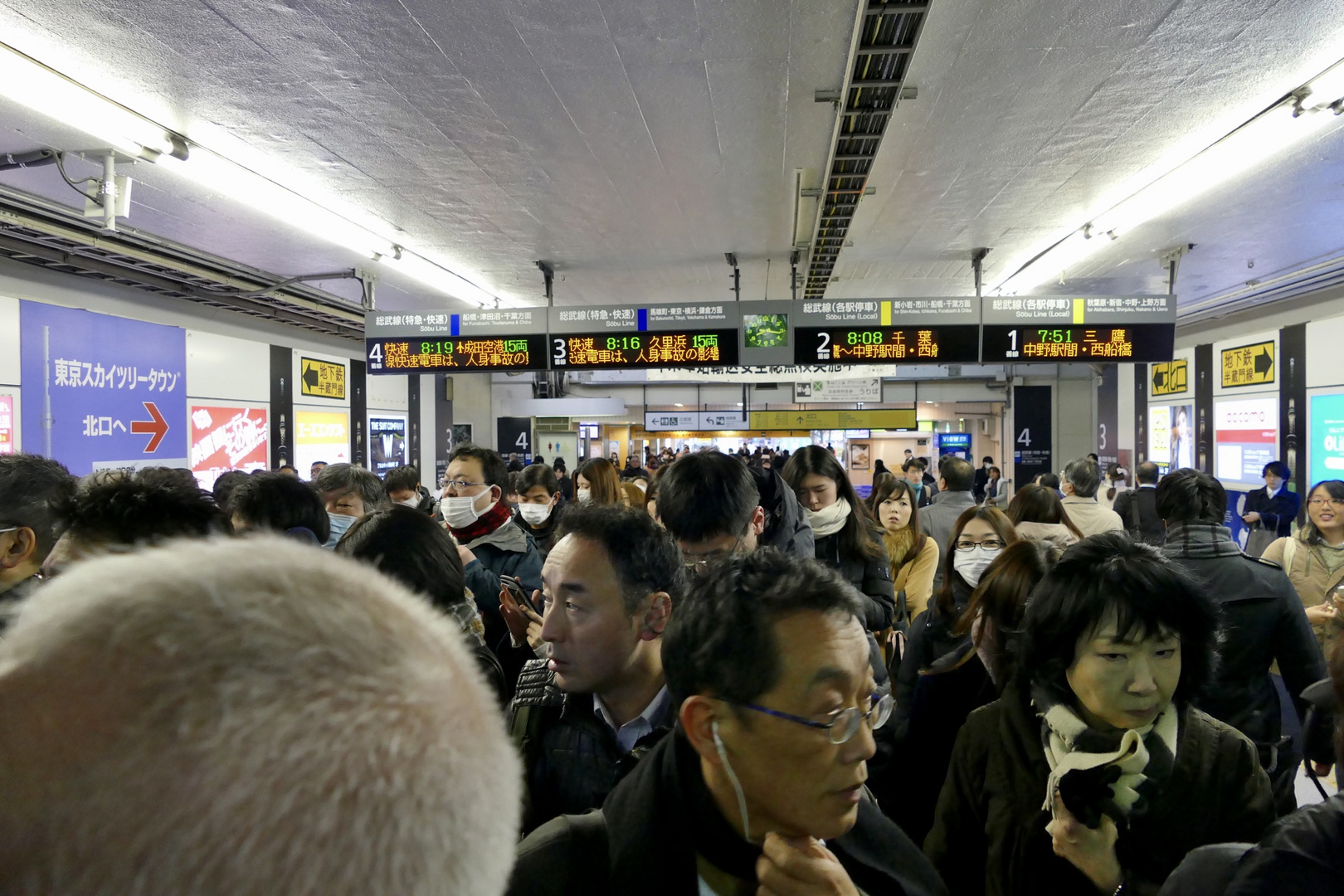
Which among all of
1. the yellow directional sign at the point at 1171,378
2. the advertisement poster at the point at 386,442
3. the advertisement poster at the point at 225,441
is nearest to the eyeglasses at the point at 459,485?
the advertisement poster at the point at 225,441

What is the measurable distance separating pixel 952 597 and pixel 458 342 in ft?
17.8

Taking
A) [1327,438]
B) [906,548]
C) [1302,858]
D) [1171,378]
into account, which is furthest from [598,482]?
[1171,378]

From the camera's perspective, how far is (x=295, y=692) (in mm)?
376

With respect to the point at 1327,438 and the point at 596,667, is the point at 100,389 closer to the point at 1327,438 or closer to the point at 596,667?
the point at 596,667

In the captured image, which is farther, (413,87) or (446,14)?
(413,87)

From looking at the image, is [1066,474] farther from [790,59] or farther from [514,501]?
[514,501]

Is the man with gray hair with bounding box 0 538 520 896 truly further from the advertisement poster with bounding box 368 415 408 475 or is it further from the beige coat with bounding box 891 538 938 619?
the advertisement poster with bounding box 368 415 408 475

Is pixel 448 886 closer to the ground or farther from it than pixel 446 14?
closer to the ground

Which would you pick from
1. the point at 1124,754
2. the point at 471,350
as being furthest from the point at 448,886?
the point at 471,350

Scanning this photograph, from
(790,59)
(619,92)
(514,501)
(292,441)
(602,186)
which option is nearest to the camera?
(790,59)

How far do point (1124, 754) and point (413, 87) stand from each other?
4.11 meters

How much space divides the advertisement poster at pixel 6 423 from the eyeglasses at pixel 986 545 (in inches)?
292

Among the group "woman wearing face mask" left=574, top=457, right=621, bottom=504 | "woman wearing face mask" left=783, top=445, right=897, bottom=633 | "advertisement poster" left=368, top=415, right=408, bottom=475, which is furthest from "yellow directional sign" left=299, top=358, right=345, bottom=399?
"woman wearing face mask" left=783, top=445, right=897, bottom=633

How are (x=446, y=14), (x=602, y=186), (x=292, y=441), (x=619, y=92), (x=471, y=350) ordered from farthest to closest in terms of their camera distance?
1. (x=292, y=441)
2. (x=471, y=350)
3. (x=602, y=186)
4. (x=619, y=92)
5. (x=446, y=14)
